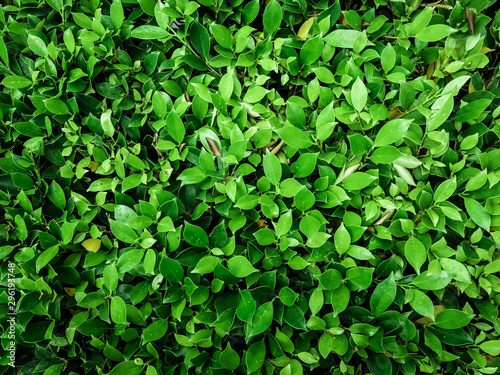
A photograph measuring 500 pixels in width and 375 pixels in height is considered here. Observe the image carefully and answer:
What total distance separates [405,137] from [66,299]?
1448 mm

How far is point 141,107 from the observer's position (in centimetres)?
Result: 140

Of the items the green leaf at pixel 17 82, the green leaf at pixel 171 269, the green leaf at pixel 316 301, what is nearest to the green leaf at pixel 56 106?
the green leaf at pixel 17 82

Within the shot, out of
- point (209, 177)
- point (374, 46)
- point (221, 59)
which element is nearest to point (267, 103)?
point (221, 59)

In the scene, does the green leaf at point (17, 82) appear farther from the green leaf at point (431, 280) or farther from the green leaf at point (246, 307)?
the green leaf at point (431, 280)

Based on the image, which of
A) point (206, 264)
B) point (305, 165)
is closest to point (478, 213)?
point (305, 165)

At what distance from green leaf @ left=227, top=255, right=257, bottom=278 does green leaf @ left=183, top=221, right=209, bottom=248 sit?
110 millimetres

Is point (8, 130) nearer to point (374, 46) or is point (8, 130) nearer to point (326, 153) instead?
point (326, 153)

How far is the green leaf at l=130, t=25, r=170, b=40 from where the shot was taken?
4.56 ft

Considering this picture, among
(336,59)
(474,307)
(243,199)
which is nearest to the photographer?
(243,199)

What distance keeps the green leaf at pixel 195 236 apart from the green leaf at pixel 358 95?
704mm

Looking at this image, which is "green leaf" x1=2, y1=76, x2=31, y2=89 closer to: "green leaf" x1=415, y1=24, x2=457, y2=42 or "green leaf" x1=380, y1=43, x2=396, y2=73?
"green leaf" x1=380, y1=43, x2=396, y2=73

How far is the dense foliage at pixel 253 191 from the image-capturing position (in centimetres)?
117

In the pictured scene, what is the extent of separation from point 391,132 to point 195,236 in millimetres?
761

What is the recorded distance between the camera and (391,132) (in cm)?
117
